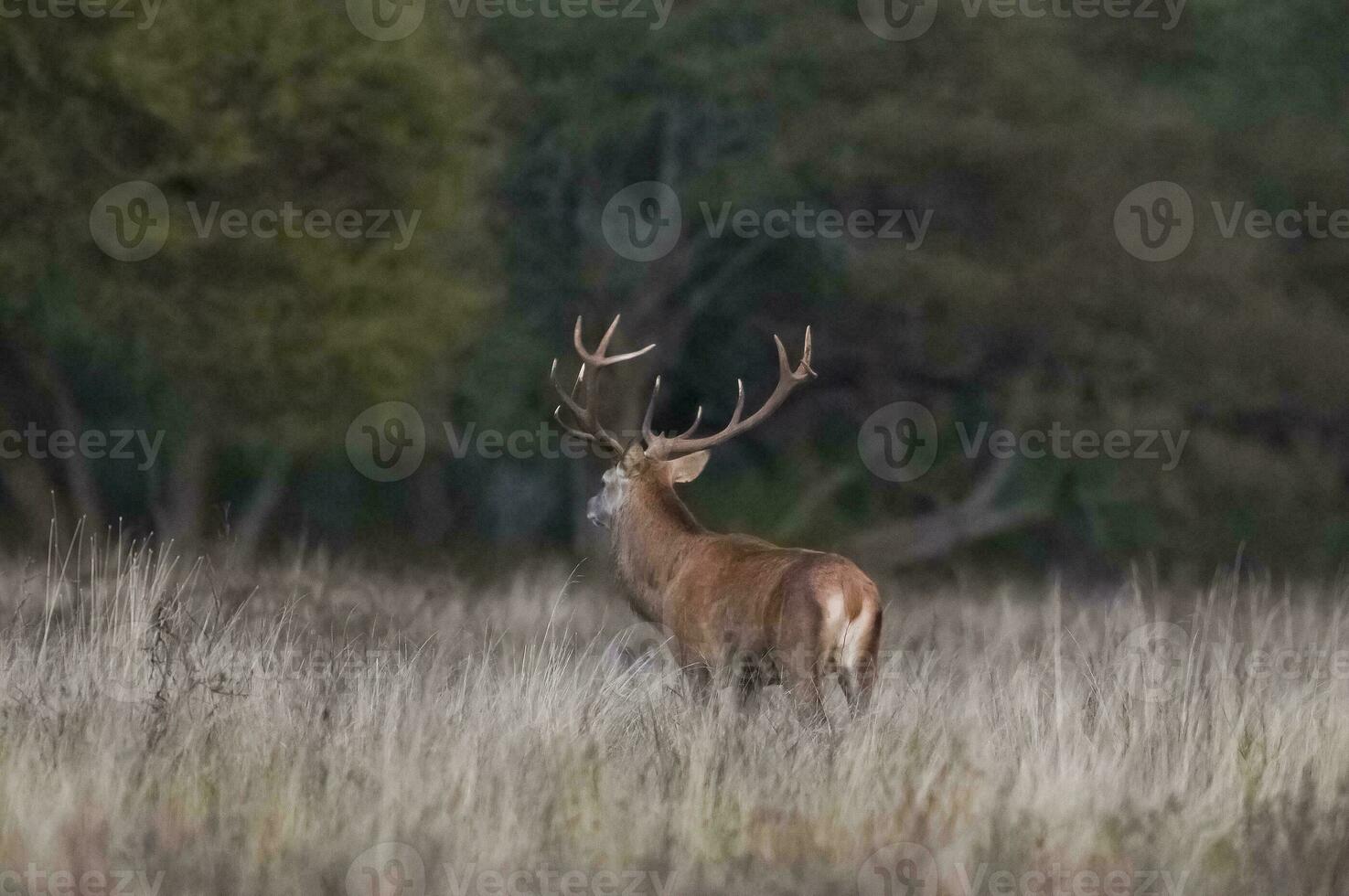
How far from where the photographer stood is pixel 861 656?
7422mm

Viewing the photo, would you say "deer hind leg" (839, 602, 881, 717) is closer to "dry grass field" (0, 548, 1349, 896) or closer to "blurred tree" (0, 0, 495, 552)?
"dry grass field" (0, 548, 1349, 896)

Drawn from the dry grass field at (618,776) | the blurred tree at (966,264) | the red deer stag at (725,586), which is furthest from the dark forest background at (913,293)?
the dry grass field at (618,776)

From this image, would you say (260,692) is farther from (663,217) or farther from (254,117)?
(663,217)

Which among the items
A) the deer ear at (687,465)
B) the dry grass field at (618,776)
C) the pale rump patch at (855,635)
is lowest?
the dry grass field at (618,776)

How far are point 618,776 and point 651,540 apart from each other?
2559mm

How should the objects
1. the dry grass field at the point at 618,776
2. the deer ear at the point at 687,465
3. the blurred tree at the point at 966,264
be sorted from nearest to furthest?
the dry grass field at the point at 618,776
the deer ear at the point at 687,465
the blurred tree at the point at 966,264

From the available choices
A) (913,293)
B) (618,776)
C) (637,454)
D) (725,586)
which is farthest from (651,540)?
(913,293)

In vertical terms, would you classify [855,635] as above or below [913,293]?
below

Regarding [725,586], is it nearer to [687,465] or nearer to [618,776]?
[687,465]

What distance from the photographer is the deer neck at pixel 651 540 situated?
8.56 m

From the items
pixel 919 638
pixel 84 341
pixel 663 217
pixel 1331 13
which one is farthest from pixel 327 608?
pixel 1331 13

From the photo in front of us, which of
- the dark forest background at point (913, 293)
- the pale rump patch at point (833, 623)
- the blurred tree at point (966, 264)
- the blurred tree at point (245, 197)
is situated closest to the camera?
the pale rump patch at point (833, 623)

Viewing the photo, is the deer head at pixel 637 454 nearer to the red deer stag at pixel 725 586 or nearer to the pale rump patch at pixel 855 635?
the red deer stag at pixel 725 586

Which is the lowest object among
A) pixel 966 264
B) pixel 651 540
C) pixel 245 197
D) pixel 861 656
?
pixel 861 656
